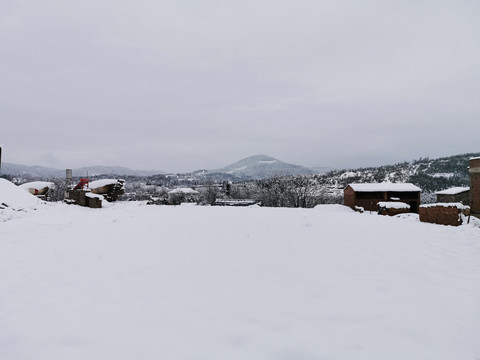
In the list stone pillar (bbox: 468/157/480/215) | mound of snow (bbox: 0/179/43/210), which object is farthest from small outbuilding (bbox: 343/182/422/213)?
mound of snow (bbox: 0/179/43/210)

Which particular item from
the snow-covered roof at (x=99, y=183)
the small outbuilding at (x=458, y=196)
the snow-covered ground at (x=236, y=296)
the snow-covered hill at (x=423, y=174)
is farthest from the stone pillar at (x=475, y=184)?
the snow-covered hill at (x=423, y=174)

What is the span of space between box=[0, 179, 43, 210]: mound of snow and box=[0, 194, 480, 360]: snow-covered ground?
3.70 metres

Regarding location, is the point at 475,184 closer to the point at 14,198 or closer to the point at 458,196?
the point at 14,198

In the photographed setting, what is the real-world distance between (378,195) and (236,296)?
148ft

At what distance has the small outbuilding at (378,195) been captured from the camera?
144 ft

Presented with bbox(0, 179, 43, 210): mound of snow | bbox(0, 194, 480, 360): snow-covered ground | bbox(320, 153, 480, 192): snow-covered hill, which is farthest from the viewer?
bbox(320, 153, 480, 192): snow-covered hill

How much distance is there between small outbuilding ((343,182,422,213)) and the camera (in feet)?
144

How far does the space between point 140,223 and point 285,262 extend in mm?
6888

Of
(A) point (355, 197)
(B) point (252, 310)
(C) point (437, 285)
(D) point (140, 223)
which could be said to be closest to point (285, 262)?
(B) point (252, 310)

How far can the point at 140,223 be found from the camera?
11.4m

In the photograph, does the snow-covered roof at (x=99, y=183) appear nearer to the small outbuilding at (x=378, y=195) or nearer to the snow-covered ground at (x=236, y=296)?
the snow-covered ground at (x=236, y=296)

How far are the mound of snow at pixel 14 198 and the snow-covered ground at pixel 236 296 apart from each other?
12.1 feet

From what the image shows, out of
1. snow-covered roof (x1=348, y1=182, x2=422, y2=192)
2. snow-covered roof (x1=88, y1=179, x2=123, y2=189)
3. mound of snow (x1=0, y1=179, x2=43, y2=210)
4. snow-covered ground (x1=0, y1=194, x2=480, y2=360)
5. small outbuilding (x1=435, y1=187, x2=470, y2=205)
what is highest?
snow-covered roof (x1=88, y1=179, x2=123, y2=189)

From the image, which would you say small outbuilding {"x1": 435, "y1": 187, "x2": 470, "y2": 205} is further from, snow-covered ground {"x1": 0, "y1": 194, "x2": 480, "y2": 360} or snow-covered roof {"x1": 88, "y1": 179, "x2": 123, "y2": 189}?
snow-covered roof {"x1": 88, "y1": 179, "x2": 123, "y2": 189}
